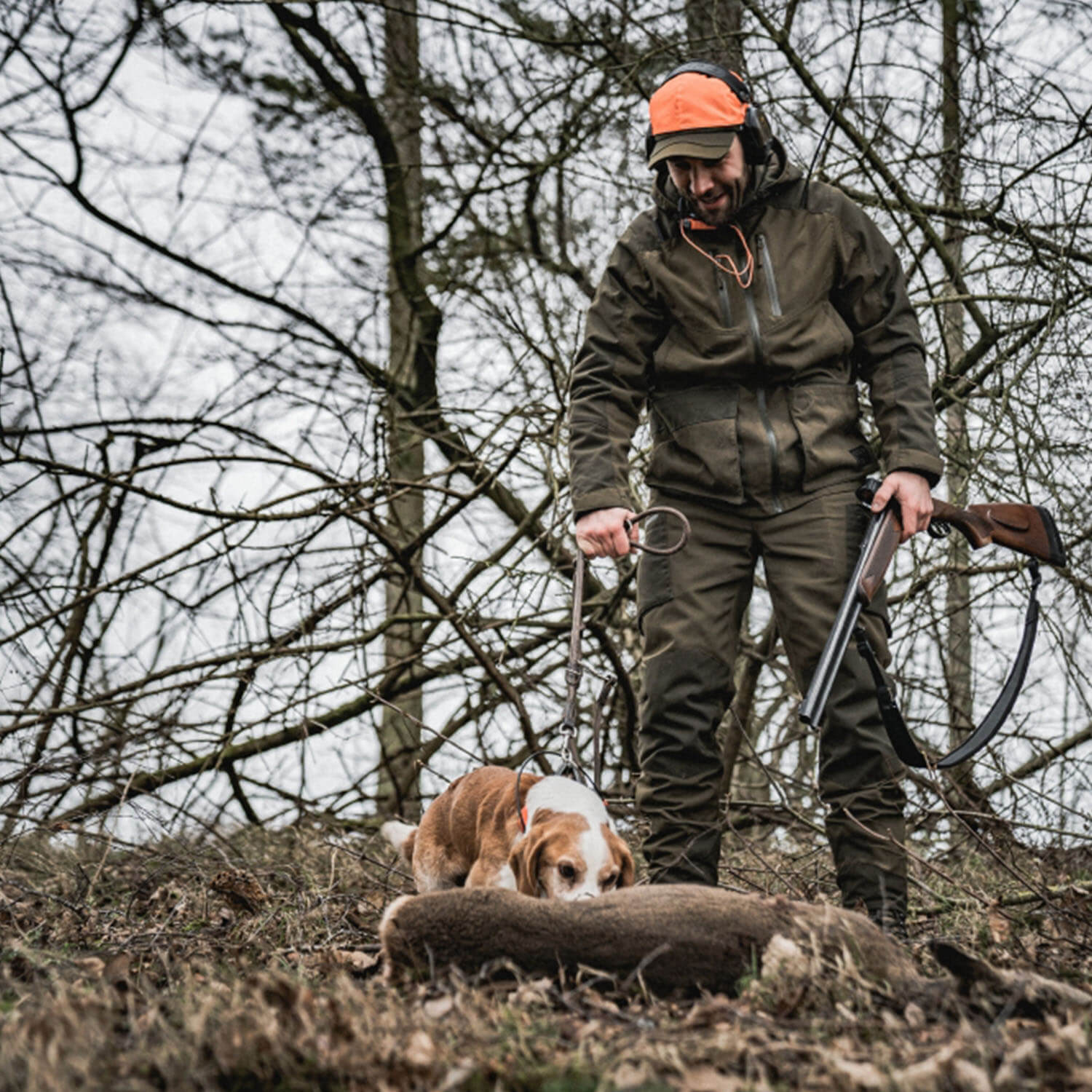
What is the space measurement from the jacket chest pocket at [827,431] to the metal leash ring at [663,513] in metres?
0.39

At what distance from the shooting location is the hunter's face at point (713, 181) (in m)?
3.91

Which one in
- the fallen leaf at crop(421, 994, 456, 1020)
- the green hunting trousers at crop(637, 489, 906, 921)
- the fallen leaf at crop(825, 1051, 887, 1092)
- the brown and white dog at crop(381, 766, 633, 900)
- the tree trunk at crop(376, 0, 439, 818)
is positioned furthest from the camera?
the tree trunk at crop(376, 0, 439, 818)

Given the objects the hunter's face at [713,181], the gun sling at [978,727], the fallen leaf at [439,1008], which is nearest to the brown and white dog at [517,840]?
the gun sling at [978,727]

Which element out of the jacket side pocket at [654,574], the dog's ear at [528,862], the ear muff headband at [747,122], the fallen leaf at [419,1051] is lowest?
the fallen leaf at [419,1051]

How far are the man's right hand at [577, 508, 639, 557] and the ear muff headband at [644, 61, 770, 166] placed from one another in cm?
110

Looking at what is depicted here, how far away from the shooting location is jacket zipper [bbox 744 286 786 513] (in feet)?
12.8

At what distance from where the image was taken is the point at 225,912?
4.45 m

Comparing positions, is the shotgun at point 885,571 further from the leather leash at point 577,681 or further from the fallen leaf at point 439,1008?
the fallen leaf at point 439,1008

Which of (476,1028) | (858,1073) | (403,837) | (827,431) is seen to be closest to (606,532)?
(827,431)

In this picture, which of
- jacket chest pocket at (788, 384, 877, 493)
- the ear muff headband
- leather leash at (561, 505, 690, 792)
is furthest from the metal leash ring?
the ear muff headband

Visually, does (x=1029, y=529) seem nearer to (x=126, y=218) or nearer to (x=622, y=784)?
(x=622, y=784)

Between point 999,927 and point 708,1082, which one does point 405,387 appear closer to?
point 999,927

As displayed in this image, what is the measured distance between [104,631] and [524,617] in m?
2.01

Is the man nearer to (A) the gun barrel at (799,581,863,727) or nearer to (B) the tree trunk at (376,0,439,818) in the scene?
(A) the gun barrel at (799,581,863,727)
